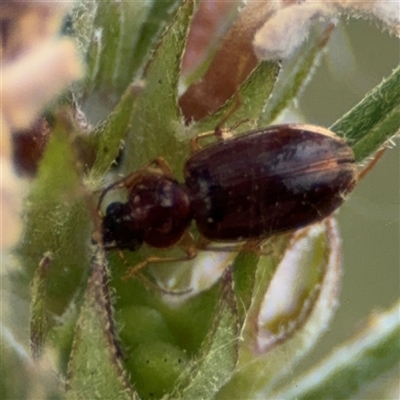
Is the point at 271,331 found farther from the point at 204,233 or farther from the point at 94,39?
the point at 94,39

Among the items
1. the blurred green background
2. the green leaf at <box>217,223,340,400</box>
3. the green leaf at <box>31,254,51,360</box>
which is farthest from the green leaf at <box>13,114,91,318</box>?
the blurred green background

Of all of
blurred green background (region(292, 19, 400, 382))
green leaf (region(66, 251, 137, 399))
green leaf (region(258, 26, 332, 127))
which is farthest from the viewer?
blurred green background (region(292, 19, 400, 382))

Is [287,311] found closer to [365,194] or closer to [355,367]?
[355,367]

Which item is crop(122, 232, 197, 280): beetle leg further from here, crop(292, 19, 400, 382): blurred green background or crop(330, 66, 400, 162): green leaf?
crop(292, 19, 400, 382): blurred green background

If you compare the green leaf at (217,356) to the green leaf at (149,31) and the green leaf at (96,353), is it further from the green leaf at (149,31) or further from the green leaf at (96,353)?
the green leaf at (149,31)

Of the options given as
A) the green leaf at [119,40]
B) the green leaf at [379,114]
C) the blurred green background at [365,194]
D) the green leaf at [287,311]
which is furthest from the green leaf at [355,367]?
the blurred green background at [365,194]

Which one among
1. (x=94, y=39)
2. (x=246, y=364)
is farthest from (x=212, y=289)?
(x=94, y=39)
